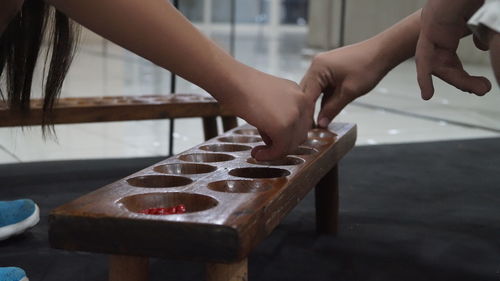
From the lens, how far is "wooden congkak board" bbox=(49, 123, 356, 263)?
49 cm

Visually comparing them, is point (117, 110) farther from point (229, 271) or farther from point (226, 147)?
point (229, 271)

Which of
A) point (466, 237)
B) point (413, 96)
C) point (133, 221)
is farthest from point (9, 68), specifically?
point (413, 96)

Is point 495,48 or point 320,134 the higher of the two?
point 495,48

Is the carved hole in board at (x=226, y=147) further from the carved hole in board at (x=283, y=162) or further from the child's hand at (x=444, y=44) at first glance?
the child's hand at (x=444, y=44)

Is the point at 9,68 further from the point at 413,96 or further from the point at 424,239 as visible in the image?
the point at 413,96

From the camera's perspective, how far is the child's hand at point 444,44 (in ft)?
1.92

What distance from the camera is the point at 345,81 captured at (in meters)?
0.89

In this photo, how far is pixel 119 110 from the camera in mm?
1214

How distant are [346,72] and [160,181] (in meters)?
0.34

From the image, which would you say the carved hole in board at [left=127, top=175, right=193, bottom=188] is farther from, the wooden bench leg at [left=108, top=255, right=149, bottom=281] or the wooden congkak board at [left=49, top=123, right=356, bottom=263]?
the wooden bench leg at [left=108, top=255, right=149, bottom=281]

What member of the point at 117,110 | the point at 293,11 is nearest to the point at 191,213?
the point at 117,110

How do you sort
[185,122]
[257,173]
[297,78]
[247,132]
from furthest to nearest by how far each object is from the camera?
[297,78] < [185,122] < [247,132] < [257,173]

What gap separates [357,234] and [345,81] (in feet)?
0.78

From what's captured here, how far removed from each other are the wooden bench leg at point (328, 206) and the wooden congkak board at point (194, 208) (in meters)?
0.22
